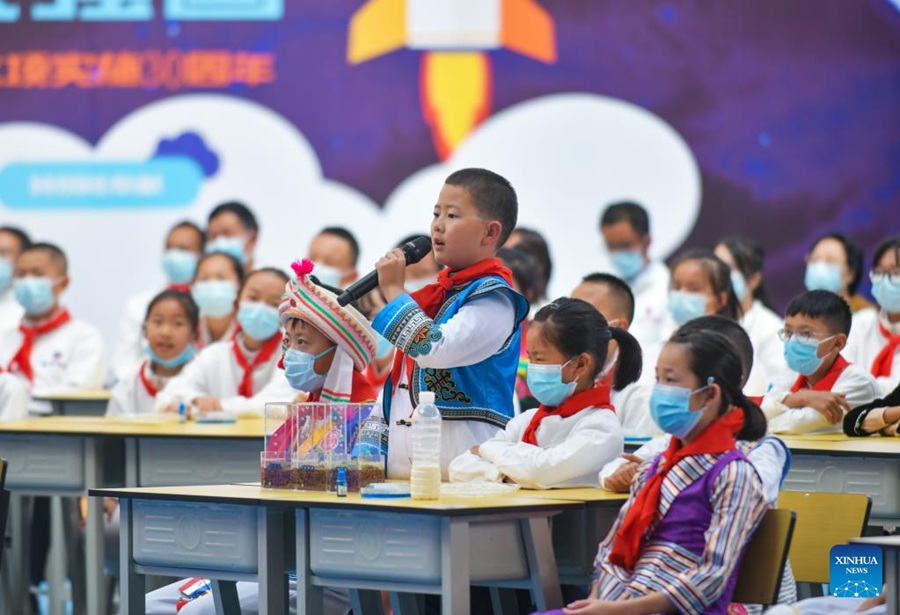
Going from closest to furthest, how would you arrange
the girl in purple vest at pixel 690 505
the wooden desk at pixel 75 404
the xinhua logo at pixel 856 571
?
1. the girl in purple vest at pixel 690 505
2. the xinhua logo at pixel 856 571
3. the wooden desk at pixel 75 404

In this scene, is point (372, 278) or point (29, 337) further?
point (29, 337)

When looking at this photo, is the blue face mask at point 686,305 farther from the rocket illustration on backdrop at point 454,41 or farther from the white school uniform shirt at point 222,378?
the rocket illustration on backdrop at point 454,41

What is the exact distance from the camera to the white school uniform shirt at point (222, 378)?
20.7ft

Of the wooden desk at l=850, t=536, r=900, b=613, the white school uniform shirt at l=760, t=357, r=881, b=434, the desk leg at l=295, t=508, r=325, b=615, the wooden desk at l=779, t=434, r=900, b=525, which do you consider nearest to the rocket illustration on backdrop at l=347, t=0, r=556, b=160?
the white school uniform shirt at l=760, t=357, r=881, b=434

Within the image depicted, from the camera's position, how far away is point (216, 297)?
7.26 metres

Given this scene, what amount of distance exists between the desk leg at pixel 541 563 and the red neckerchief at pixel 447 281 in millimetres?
722

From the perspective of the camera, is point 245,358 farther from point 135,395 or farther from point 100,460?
point 100,460

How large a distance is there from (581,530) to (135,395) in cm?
334

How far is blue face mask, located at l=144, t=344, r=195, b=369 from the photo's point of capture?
654 centimetres

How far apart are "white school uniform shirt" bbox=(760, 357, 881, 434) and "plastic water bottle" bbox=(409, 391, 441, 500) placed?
1.67 m

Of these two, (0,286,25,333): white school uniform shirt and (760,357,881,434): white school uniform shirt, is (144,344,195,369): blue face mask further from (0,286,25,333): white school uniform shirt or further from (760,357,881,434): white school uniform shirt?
(760,357,881,434): white school uniform shirt

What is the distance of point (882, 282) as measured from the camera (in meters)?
5.92

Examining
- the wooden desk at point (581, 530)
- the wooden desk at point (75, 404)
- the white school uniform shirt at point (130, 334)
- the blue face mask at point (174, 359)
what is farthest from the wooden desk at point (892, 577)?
the white school uniform shirt at point (130, 334)

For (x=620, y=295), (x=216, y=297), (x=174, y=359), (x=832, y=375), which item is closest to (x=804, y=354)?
(x=832, y=375)
